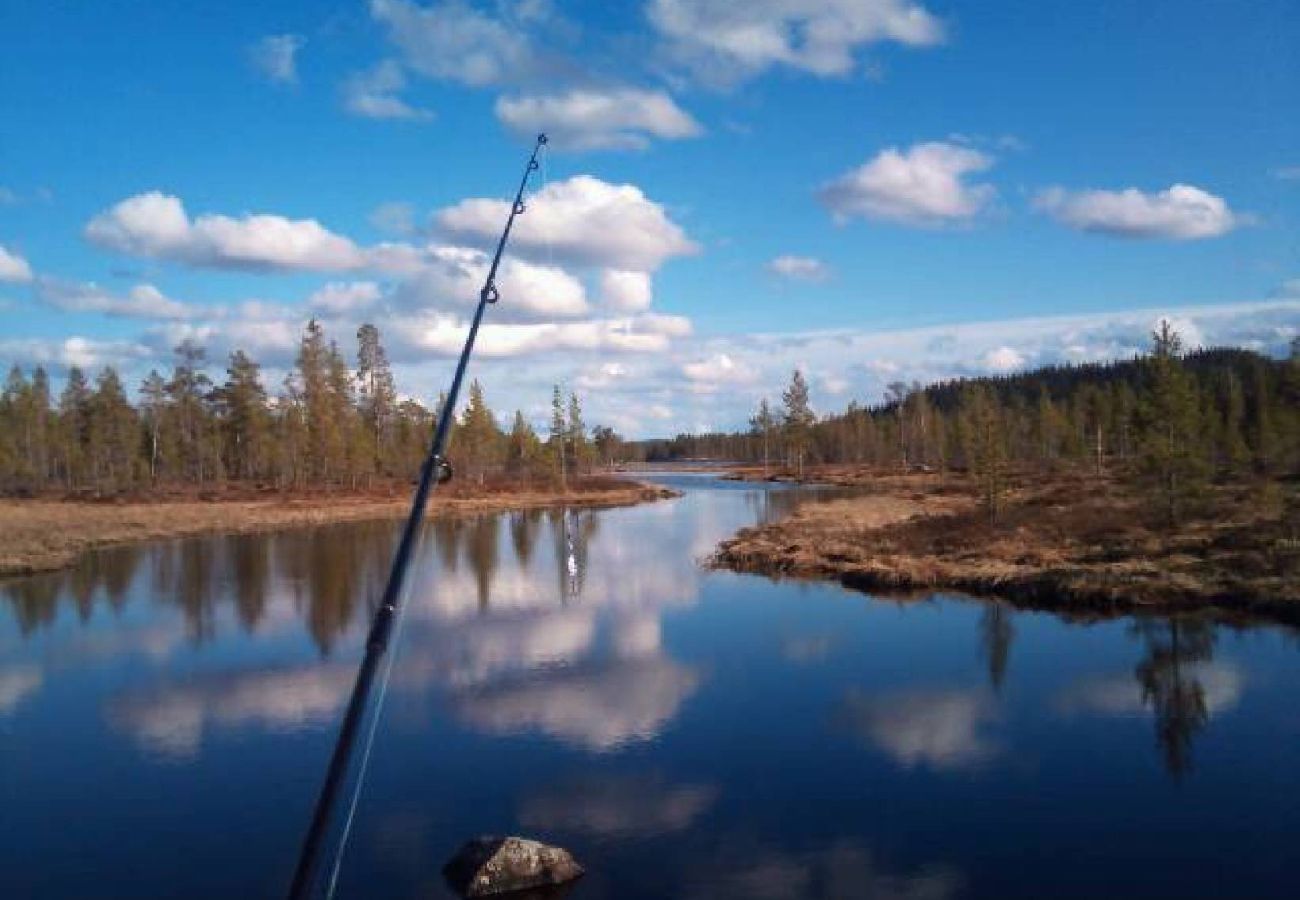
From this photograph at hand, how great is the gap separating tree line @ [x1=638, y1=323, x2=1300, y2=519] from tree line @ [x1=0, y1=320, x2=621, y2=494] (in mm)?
58254

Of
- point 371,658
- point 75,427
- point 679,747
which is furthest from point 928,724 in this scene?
point 75,427

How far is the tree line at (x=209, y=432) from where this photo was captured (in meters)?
95.3

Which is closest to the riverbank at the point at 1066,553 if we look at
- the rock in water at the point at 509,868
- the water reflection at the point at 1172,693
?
the water reflection at the point at 1172,693

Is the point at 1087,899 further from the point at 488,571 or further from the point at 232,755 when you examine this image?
the point at 488,571

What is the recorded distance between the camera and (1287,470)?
7694 centimetres

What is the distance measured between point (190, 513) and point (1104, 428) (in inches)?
3580

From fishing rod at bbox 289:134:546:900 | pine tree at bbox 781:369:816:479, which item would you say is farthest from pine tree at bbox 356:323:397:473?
fishing rod at bbox 289:134:546:900

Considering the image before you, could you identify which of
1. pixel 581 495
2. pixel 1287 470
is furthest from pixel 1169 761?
pixel 581 495

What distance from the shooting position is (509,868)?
13.1m

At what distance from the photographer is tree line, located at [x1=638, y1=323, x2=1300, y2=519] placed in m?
46.4

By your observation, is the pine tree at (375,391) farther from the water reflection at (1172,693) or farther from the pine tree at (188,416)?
the water reflection at (1172,693)

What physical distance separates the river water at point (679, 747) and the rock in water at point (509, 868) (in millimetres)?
360

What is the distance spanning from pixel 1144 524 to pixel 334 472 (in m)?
75.4

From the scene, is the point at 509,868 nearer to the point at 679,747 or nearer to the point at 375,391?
the point at 679,747
